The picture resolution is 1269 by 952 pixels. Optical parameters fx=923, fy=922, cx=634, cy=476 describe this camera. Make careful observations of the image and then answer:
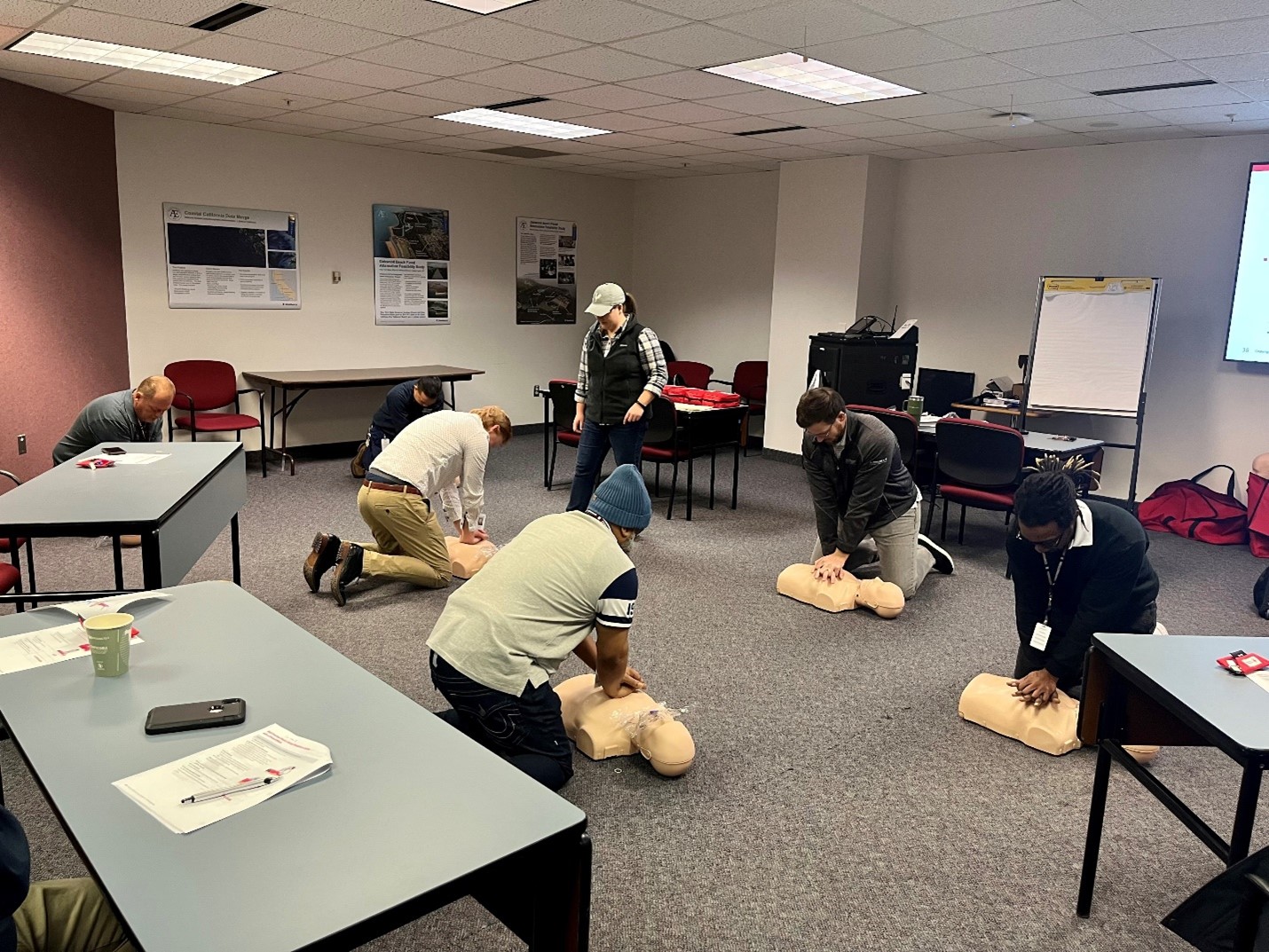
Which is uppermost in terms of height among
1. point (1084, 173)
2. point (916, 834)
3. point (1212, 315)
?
point (1084, 173)

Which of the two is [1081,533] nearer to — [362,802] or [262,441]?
[362,802]

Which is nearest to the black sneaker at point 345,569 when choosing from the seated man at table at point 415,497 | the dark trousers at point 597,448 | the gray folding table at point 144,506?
the seated man at table at point 415,497

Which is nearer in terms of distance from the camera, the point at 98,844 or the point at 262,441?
the point at 98,844

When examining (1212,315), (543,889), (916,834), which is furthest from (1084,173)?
(543,889)

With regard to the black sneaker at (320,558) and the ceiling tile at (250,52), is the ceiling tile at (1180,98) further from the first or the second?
the black sneaker at (320,558)

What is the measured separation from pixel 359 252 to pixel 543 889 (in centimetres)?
723

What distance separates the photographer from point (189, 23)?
13.3 ft

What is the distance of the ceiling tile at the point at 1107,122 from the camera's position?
5.39 m

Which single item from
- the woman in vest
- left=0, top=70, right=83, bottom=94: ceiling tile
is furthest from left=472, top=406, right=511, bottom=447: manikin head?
left=0, top=70, right=83, bottom=94: ceiling tile

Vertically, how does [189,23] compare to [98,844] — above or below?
above

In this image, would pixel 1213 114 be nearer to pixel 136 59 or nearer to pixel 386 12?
pixel 386 12

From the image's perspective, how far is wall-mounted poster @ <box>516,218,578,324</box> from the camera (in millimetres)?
8930

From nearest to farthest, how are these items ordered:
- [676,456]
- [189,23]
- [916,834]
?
1. [916,834]
2. [189,23]
3. [676,456]

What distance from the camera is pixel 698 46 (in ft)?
13.6
